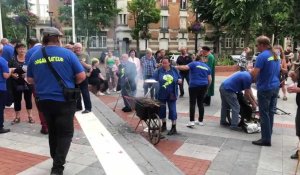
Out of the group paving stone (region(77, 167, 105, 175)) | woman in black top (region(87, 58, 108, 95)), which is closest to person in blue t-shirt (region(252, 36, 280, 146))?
paving stone (region(77, 167, 105, 175))

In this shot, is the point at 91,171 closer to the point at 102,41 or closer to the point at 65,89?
the point at 65,89

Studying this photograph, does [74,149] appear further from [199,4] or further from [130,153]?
[199,4]

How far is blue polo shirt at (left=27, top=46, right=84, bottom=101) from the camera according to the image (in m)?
4.54

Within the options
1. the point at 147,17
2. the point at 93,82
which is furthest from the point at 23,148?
the point at 147,17

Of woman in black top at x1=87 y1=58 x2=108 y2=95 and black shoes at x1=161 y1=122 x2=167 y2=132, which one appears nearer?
black shoes at x1=161 y1=122 x2=167 y2=132

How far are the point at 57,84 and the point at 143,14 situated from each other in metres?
36.0

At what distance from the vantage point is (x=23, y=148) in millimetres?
6035

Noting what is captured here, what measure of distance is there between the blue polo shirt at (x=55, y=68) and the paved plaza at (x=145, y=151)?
1.13 meters

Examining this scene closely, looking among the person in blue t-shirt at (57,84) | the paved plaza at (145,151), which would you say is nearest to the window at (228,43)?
the paved plaza at (145,151)

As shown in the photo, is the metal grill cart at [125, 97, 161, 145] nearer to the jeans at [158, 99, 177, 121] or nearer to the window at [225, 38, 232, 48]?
the jeans at [158, 99, 177, 121]

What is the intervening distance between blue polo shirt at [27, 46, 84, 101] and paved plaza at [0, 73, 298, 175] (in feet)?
3.72

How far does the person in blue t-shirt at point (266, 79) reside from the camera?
21.1 feet

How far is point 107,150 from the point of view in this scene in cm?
591

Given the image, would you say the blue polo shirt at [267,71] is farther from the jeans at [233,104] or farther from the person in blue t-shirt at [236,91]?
the jeans at [233,104]
